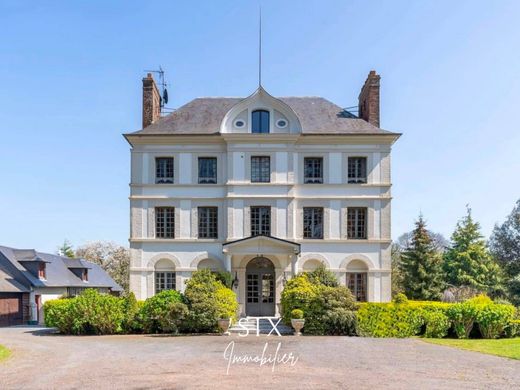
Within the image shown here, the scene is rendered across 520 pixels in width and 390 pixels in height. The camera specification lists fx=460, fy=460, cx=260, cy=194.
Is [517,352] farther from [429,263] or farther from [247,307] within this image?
[429,263]

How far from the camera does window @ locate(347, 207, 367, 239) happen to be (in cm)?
2533

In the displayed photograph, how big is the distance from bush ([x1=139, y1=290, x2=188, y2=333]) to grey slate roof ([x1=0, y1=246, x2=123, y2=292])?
16.9 metres

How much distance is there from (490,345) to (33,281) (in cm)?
3198

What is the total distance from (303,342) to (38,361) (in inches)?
354

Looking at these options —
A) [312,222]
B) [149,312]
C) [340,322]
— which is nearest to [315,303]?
[340,322]

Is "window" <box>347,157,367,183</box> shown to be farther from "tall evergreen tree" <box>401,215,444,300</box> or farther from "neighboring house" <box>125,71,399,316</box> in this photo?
"tall evergreen tree" <box>401,215,444,300</box>

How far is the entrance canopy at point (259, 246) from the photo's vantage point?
2370 cm

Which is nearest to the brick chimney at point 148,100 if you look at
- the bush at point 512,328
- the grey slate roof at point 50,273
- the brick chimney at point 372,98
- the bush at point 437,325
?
the brick chimney at point 372,98

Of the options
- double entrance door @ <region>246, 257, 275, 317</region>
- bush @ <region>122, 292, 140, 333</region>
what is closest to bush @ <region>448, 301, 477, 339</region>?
double entrance door @ <region>246, 257, 275, 317</region>

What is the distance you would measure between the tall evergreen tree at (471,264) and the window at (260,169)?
851 inches

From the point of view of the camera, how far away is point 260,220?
990 inches

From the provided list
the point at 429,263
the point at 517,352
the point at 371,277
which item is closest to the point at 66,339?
the point at 371,277

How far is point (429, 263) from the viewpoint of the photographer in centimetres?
3198

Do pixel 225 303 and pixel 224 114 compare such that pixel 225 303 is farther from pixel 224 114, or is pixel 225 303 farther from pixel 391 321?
pixel 224 114
